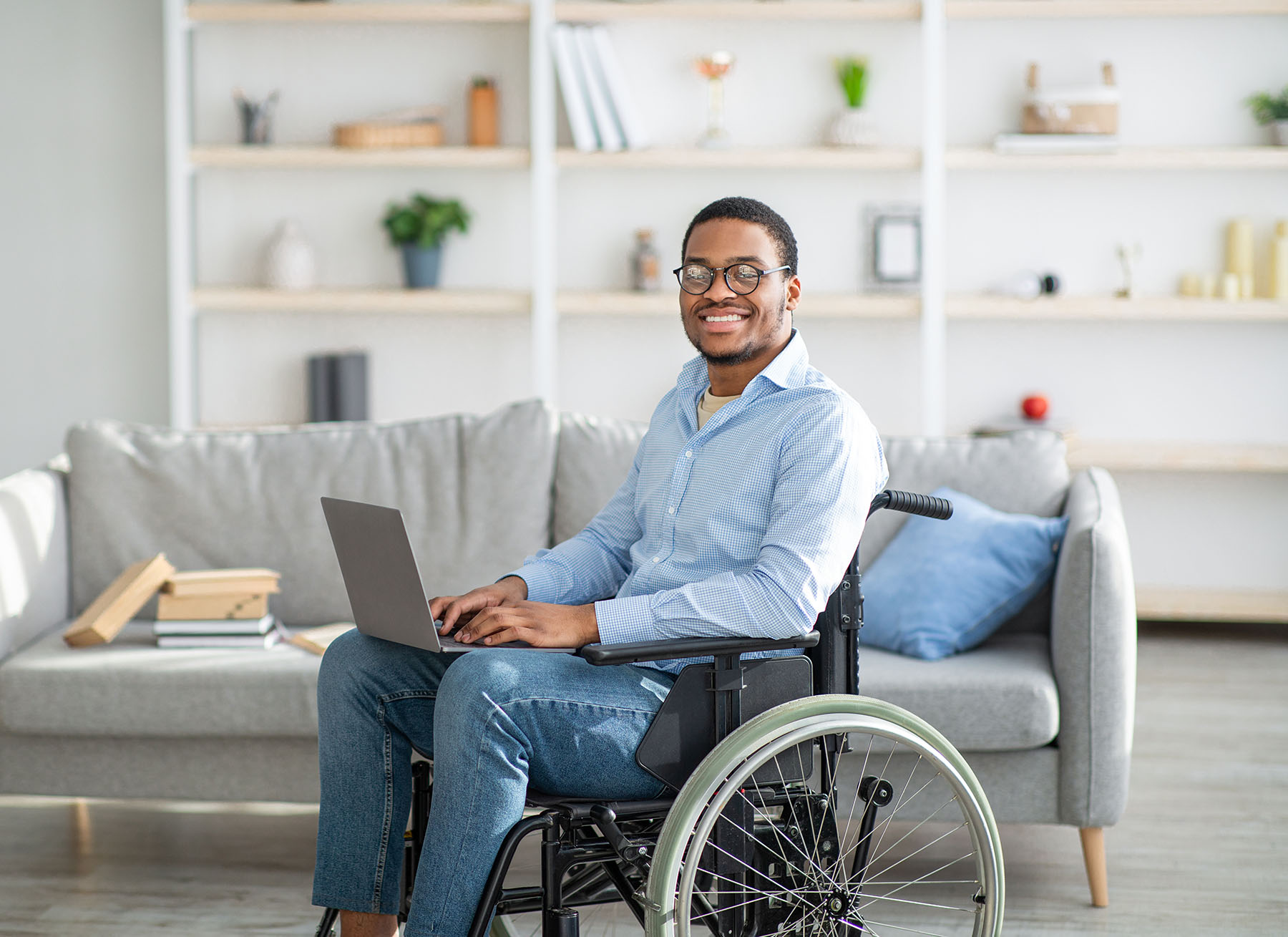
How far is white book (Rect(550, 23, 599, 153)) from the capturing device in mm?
4172

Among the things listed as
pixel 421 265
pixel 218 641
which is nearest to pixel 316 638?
pixel 218 641

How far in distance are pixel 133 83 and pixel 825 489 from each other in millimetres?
3730

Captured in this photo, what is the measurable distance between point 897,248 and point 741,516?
2.79 metres

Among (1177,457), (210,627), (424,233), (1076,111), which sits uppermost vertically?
(1076,111)

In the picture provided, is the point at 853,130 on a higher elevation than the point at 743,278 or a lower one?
higher

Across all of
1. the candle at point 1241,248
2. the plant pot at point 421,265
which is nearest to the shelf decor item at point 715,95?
the plant pot at point 421,265

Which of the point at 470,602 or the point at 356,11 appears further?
the point at 356,11

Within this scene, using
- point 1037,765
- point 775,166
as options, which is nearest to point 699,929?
point 1037,765

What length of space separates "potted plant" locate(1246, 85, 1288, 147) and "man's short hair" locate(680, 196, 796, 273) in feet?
9.61

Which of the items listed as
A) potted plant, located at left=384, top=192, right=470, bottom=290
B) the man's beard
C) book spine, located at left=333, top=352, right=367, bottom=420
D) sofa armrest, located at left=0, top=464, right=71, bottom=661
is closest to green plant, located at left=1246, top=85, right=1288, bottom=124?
potted plant, located at left=384, top=192, right=470, bottom=290

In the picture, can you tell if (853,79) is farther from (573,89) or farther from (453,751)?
(453,751)

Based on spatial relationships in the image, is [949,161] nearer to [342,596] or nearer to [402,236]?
[402,236]

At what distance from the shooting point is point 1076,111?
417 centimetres

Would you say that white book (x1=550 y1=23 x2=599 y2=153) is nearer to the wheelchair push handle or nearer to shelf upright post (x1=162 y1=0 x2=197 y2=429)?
shelf upright post (x1=162 y1=0 x2=197 y2=429)
